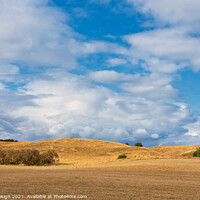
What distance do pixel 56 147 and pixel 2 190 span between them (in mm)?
43933

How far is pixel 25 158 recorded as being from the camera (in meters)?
33.3

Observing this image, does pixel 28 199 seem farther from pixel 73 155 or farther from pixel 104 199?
pixel 73 155

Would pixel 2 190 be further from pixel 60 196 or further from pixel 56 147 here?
pixel 56 147

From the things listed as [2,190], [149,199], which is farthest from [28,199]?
[149,199]

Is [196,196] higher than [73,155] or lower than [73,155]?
lower

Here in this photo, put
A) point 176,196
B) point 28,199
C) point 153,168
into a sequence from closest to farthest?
point 28,199
point 176,196
point 153,168

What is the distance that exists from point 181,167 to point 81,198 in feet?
59.5

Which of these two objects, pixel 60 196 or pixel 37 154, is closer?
pixel 60 196

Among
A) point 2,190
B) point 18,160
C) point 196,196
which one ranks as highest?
point 18,160

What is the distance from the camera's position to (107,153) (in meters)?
51.2

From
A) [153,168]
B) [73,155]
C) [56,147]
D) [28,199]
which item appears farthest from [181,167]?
[56,147]

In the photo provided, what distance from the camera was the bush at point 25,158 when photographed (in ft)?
109

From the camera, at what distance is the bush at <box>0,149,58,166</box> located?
33312mm

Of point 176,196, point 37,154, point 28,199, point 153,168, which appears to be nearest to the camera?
point 28,199
